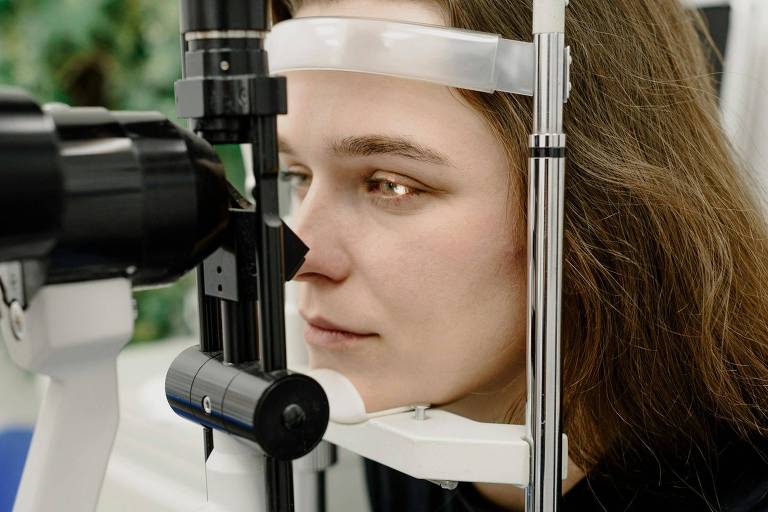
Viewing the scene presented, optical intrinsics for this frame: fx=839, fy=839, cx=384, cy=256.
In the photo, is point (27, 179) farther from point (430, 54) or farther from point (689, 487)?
point (689, 487)

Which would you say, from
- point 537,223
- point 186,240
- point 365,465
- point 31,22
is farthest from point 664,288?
point 31,22


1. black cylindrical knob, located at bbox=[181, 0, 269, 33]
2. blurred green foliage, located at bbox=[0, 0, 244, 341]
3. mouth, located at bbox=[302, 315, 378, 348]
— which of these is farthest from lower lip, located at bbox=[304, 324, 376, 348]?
blurred green foliage, located at bbox=[0, 0, 244, 341]

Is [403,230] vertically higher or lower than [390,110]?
lower

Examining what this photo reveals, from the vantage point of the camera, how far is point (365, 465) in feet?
4.03

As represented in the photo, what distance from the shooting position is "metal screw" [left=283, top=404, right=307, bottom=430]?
47cm

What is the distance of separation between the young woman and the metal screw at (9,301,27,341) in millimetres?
312

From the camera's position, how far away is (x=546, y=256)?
601 mm

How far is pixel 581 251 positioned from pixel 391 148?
0.19m

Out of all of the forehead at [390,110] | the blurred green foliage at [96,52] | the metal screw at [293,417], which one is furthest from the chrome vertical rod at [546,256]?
the blurred green foliage at [96,52]

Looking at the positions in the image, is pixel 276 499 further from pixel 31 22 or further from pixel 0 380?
pixel 0 380

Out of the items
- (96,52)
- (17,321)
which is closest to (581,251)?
(17,321)

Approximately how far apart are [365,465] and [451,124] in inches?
26.9

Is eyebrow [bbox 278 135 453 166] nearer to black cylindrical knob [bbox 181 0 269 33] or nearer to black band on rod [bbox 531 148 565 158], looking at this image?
black band on rod [bbox 531 148 565 158]

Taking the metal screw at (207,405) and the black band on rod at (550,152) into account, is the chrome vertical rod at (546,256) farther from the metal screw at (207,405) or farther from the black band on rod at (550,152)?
the metal screw at (207,405)
